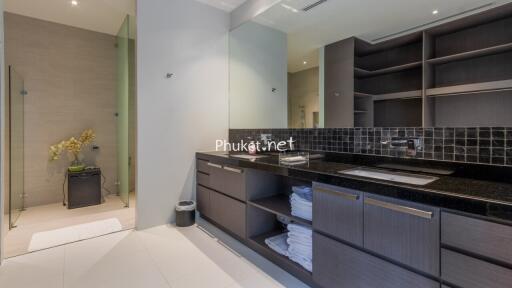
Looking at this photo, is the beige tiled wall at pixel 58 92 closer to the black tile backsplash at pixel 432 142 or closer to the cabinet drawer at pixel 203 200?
the cabinet drawer at pixel 203 200

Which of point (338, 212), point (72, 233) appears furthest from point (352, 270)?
point (72, 233)

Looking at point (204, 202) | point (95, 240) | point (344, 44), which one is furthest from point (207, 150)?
point (344, 44)

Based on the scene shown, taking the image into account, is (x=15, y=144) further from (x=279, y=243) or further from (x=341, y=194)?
(x=341, y=194)

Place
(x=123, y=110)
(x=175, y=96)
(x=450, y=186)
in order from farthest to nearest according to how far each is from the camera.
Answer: (x=123, y=110) < (x=175, y=96) < (x=450, y=186)

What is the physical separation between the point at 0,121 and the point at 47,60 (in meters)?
1.92

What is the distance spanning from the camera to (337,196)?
1.42m

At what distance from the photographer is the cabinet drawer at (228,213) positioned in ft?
7.23

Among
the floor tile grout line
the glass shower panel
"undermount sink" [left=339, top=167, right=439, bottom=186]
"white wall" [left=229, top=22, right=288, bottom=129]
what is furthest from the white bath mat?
"undermount sink" [left=339, top=167, right=439, bottom=186]

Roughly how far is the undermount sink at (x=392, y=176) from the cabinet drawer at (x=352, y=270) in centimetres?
43

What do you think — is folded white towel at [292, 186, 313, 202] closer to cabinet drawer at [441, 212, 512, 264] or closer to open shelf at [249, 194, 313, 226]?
open shelf at [249, 194, 313, 226]

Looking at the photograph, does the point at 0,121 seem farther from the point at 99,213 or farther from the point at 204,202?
the point at 204,202

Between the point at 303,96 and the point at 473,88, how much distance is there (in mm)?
1317

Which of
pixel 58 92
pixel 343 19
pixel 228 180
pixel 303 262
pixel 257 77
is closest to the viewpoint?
pixel 303 262

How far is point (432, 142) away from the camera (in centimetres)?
162
